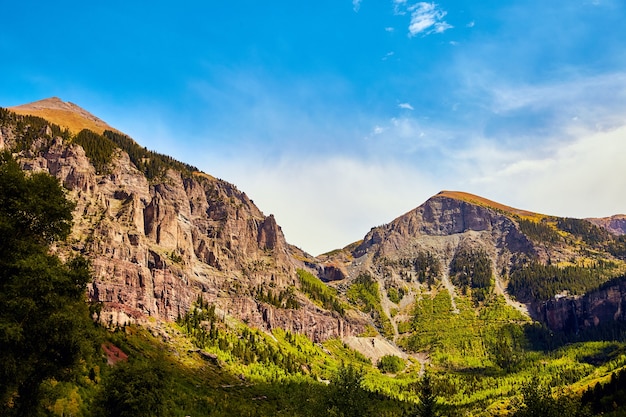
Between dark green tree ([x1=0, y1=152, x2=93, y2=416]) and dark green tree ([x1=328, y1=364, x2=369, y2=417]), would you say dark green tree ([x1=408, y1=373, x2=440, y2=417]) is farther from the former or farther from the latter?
dark green tree ([x1=0, y1=152, x2=93, y2=416])

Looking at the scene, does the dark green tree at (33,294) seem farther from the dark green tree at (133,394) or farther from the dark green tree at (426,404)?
the dark green tree at (426,404)

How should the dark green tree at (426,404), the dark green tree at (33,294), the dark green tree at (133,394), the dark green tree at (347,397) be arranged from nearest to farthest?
the dark green tree at (33,294), the dark green tree at (426,404), the dark green tree at (133,394), the dark green tree at (347,397)

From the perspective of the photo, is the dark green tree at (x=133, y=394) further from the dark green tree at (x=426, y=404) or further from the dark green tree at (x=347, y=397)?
the dark green tree at (x=426, y=404)

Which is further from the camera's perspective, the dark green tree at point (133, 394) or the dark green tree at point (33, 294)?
the dark green tree at point (133, 394)

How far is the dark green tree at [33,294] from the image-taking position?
1226 inches

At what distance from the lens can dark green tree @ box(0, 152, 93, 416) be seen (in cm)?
3114

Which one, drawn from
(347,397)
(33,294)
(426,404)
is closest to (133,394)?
(347,397)

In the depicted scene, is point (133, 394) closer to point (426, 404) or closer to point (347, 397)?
point (347, 397)

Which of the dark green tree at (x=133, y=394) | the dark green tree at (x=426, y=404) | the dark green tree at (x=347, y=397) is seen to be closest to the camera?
the dark green tree at (x=426, y=404)

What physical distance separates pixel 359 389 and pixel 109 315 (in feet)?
433

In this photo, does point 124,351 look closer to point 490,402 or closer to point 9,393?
point 9,393

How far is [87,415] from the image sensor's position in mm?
63906

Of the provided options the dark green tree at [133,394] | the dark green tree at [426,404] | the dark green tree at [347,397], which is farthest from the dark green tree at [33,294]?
the dark green tree at [426,404]

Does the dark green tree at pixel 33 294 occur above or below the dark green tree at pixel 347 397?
above
